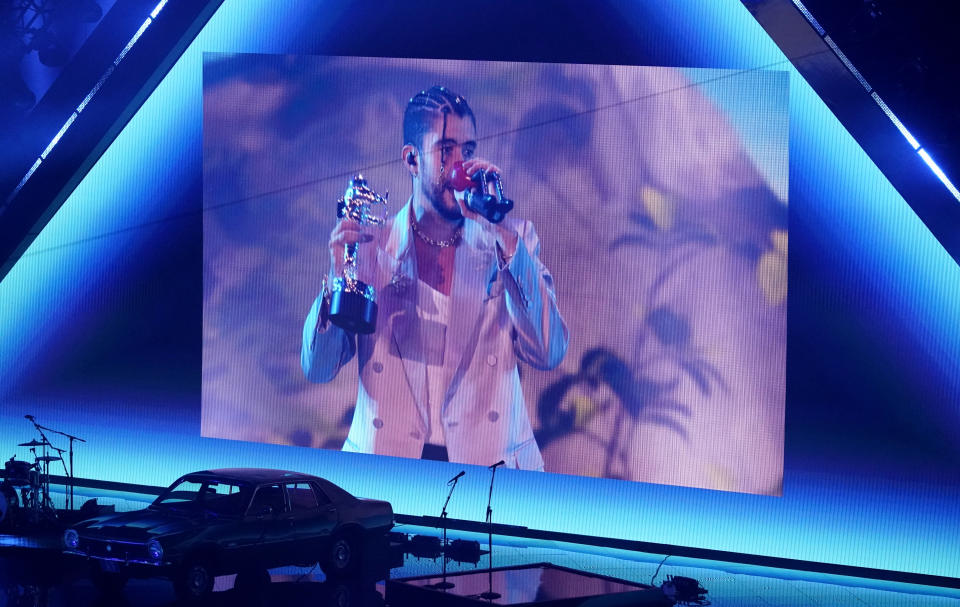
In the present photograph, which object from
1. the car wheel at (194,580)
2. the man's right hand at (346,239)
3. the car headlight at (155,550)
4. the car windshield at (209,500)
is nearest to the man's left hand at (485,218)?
the man's right hand at (346,239)

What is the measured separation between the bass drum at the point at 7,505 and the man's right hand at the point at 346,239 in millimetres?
3890

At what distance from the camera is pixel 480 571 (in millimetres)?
7535

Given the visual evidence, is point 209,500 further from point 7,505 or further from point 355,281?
point 355,281

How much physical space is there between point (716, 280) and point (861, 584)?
299 cm

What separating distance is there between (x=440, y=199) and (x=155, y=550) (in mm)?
4715

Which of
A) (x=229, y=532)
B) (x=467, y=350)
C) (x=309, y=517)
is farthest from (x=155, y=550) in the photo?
(x=467, y=350)

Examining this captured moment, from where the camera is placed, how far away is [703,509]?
10070 millimetres

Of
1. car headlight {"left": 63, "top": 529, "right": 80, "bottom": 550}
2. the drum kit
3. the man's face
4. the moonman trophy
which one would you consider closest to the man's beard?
the man's face

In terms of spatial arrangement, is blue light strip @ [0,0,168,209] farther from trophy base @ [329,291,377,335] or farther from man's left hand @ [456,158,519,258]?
man's left hand @ [456,158,519,258]

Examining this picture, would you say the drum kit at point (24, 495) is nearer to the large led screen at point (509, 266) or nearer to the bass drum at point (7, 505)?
the bass drum at point (7, 505)

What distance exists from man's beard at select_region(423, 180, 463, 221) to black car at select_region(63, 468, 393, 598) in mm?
3131

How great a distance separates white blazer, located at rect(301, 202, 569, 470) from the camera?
33.8 feet

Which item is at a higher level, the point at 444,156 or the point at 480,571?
the point at 444,156

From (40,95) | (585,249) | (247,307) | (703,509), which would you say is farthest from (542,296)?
(40,95)
